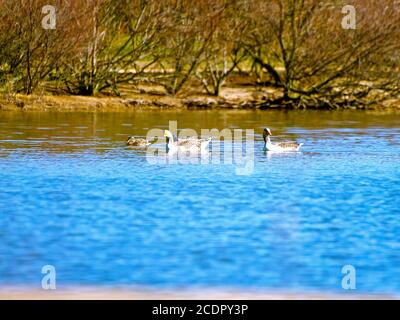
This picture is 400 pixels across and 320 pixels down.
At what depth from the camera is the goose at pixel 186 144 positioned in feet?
64.7

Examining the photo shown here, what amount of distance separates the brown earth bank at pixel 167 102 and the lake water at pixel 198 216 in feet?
23.7

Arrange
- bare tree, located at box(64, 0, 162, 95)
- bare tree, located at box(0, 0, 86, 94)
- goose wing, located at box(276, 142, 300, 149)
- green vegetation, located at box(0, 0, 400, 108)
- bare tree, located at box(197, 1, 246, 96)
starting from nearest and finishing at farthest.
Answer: goose wing, located at box(276, 142, 300, 149)
bare tree, located at box(0, 0, 86, 94)
bare tree, located at box(64, 0, 162, 95)
green vegetation, located at box(0, 0, 400, 108)
bare tree, located at box(197, 1, 246, 96)

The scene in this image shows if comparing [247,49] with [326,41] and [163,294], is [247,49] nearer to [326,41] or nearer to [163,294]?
[326,41]

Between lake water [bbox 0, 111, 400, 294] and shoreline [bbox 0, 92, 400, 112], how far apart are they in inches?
274

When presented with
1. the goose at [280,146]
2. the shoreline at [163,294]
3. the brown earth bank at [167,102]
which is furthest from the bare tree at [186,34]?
the shoreline at [163,294]

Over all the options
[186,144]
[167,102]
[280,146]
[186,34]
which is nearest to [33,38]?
[167,102]

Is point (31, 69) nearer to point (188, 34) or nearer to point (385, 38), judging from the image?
point (188, 34)

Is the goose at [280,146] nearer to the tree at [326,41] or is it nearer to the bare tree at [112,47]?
the bare tree at [112,47]

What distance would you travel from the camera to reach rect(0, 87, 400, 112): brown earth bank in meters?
29.5

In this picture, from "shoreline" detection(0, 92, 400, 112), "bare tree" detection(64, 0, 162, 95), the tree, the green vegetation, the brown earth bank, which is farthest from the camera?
the tree

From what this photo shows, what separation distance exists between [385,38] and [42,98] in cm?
1032

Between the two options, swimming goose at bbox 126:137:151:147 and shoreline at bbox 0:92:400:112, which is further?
shoreline at bbox 0:92:400:112

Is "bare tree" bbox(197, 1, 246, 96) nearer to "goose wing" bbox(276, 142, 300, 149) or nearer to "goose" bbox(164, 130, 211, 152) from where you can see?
"goose" bbox(164, 130, 211, 152)

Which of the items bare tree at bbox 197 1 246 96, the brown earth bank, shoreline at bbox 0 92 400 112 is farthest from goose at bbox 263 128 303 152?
bare tree at bbox 197 1 246 96
